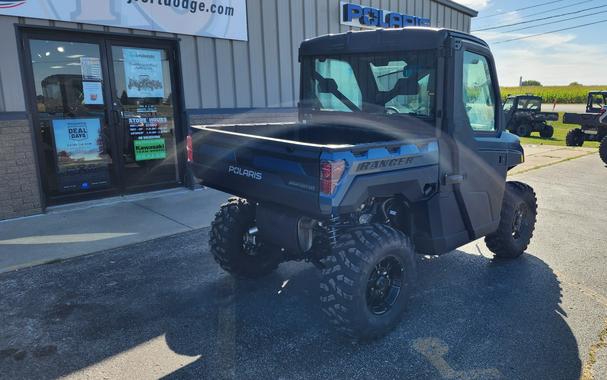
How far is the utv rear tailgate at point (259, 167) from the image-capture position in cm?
293

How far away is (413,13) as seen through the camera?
1261cm

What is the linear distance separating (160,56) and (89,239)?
3.81 metres

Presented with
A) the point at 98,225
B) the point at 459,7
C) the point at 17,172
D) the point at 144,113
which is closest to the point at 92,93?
the point at 144,113

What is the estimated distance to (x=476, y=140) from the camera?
3.98m

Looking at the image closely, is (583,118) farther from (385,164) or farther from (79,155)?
(79,155)

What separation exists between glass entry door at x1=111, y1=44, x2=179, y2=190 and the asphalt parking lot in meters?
2.90

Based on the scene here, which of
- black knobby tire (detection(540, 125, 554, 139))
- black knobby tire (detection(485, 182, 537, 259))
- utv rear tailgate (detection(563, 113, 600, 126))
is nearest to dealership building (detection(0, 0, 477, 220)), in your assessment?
black knobby tire (detection(485, 182, 537, 259))

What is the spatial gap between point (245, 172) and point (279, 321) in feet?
4.07

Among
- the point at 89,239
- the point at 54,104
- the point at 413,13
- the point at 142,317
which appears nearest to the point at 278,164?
the point at 142,317

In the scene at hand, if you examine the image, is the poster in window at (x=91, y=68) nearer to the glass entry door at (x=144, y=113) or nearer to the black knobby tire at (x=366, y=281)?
the glass entry door at (x=144, y=113)

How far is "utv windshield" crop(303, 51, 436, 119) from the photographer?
12.3 ft

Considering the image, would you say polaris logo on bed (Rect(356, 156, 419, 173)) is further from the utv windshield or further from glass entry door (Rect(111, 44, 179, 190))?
glass entry door (Rect(111, 44, 179, 190))

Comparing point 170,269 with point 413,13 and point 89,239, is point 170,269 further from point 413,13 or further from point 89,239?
point 413,13

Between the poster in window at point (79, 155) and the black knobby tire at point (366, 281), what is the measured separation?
540cm
